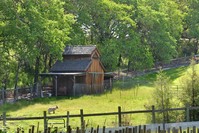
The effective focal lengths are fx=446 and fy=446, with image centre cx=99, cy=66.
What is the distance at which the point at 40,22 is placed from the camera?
42.4 m

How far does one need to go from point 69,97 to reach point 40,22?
8063 mm

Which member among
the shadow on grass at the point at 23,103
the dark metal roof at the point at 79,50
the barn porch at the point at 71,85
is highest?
the dark metal roof at the point at 79,50

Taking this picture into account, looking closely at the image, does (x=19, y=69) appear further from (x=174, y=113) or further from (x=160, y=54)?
(x=174, y=113)

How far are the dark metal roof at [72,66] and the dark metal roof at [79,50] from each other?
35.0 inches

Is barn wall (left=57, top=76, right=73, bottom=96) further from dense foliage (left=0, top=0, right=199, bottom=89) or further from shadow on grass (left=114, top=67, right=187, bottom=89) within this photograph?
shadow on grass (left=114, top=67, right=187, bottom=89)

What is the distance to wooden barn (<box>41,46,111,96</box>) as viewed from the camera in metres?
47.0

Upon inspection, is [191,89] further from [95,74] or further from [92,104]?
[95,74]

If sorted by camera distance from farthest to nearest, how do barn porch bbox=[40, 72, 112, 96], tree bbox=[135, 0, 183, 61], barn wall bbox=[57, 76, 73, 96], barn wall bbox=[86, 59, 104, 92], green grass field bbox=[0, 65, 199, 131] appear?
tree bbox=[135, 0, 183, 61] → barn wall bbox=[86, 59, 104, 92] → barn wall bbox=[57, 76, 73, 96] → barn porch bbox=[40, 72, 112, 96] → green grass field bbox=[0, 65, 199, 131]

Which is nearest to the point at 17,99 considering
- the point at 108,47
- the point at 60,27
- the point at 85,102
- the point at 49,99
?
the point at 49,99

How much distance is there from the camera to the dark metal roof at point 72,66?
48.2m

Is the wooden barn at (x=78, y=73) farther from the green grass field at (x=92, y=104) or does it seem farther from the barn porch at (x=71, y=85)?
the green grass field at (x=92, y=104)

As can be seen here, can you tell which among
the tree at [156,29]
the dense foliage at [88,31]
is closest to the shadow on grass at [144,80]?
the dense foliage at [88,31]

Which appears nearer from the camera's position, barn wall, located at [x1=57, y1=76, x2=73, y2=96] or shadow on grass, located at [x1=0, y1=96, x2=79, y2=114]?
shadow on grass, located at [x1=0, y1=96, x2=79, y2=114]

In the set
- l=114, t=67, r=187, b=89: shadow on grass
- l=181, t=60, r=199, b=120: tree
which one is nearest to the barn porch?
l=114, t=67, r=187, b=89: shadow on grass
